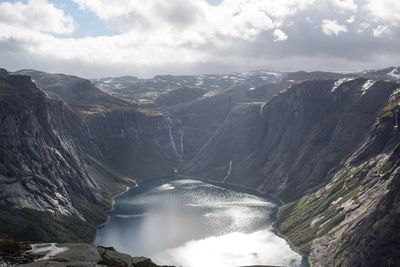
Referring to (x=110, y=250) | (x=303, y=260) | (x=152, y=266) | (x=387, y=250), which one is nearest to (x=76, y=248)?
(x=110, y=250)

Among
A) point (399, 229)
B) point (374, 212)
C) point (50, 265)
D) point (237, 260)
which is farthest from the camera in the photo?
point (237, 260)

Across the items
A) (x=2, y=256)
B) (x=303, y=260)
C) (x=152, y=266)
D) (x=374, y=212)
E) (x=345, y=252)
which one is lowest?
(x=303, y=260)

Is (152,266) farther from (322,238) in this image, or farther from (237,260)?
Answer: (322,238)

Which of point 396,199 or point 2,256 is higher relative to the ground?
point 2,256

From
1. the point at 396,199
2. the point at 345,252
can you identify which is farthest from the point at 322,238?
the point at 396,199

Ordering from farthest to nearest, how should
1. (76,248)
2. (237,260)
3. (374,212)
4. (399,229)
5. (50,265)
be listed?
1. (237,260)
2. (374,212)
3. (399,229)
4. (76,248)
5. (50,265)

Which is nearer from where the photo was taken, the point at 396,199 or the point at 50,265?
the point at 50,265

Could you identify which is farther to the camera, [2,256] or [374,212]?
[374,212]

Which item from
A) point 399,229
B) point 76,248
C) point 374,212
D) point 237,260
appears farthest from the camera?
point 237,260

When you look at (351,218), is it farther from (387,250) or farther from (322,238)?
(387,250)
